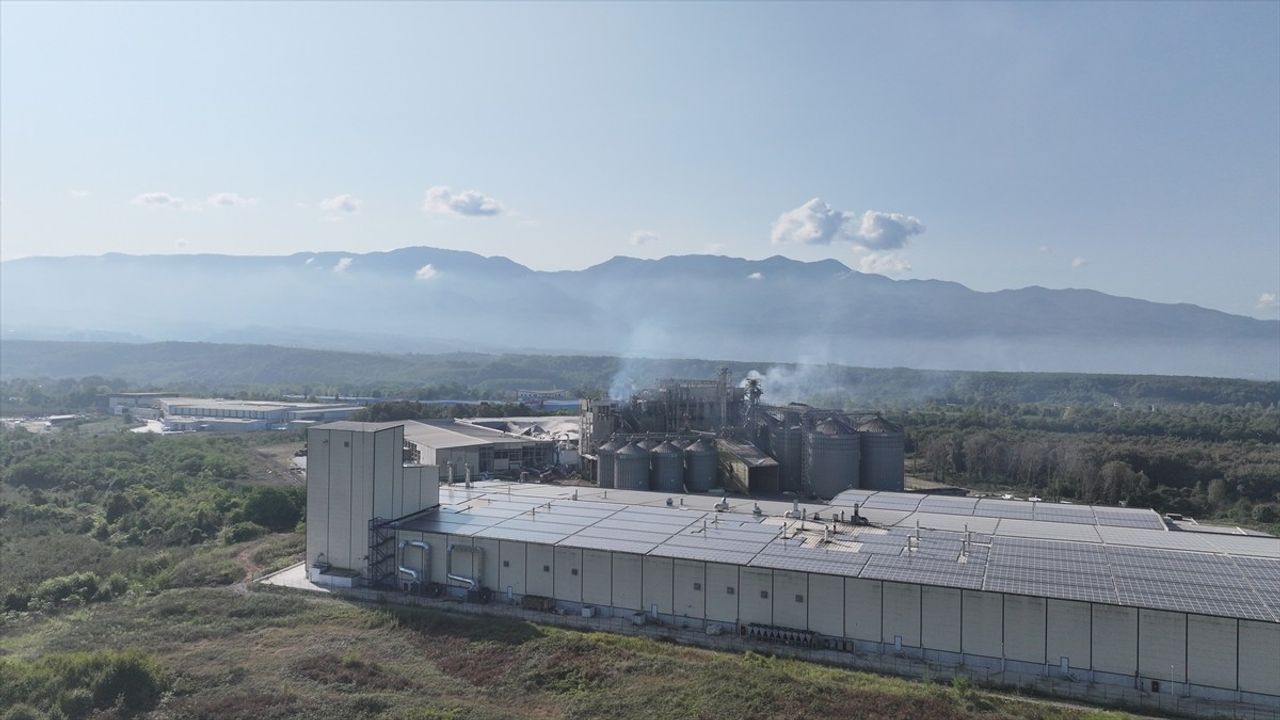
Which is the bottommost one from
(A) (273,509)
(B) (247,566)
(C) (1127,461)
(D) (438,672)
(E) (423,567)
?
(B) (247,566)

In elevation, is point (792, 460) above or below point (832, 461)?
below

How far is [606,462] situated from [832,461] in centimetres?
1350

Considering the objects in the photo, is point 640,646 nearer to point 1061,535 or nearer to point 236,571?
point 1061,535

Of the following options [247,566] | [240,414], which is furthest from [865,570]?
[240,414]

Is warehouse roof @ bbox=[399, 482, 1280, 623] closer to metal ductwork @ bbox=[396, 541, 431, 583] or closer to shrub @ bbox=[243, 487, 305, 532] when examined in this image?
metal ductwork @ bbox=[396, 541, 431, 583]

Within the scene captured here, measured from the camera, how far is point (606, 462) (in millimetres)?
49562

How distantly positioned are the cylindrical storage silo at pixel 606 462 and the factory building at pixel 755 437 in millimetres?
61

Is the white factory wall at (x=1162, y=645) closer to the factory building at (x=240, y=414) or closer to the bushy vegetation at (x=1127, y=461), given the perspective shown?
the bushy vegetation at (x=1127, y=461)

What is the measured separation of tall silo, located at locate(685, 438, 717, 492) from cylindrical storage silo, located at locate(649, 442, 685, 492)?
87 centimetres

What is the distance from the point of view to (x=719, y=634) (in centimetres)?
2619

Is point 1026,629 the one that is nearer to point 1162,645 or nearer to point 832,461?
point 1162,645

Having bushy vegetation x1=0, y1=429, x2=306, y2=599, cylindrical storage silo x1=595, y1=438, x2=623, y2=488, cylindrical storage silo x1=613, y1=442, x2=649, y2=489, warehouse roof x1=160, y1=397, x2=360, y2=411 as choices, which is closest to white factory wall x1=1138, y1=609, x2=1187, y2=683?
cylindrical storage silo x1=613, y1=442, x2=649, y2=489

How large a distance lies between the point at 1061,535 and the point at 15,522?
53160 mm

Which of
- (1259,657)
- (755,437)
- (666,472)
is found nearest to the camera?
(1259,657)
